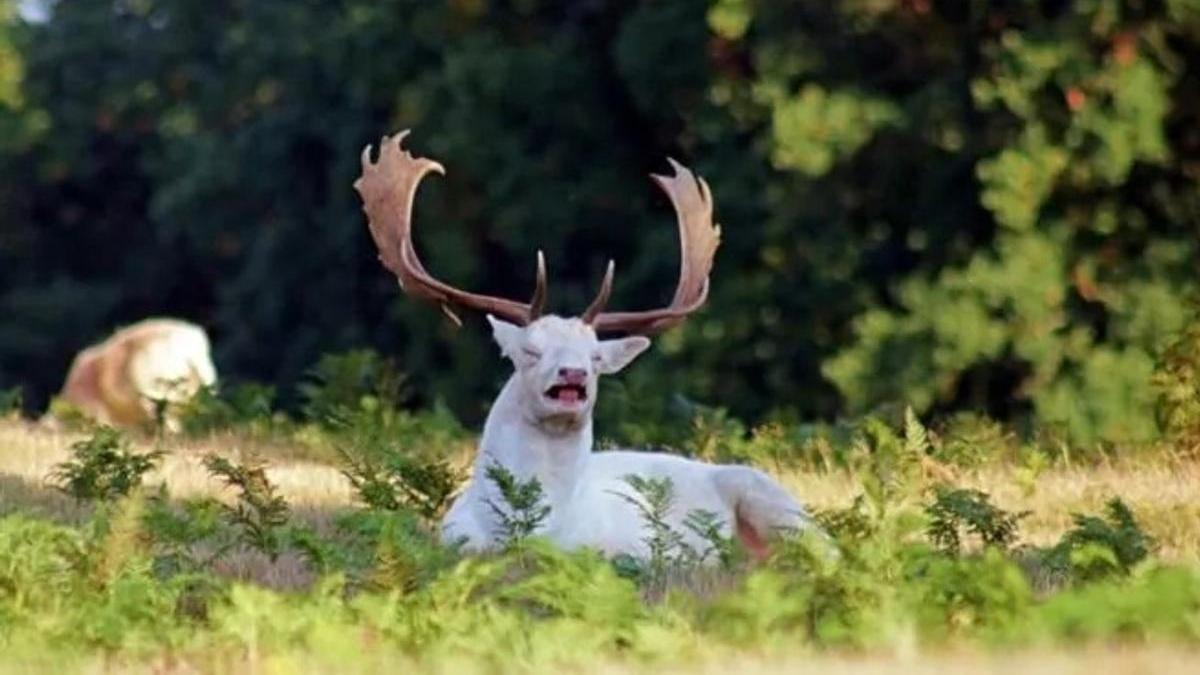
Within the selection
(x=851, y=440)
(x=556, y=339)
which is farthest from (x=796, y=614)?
(x=851, y=440)

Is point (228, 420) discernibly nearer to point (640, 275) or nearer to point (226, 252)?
point (640, 275)

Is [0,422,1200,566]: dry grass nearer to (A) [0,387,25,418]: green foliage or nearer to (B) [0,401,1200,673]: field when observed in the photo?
(B) [0,401,1200,673]: field

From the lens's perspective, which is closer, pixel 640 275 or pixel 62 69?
pixel 640 275

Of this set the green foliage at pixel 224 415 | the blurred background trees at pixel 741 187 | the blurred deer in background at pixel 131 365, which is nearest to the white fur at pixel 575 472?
the green foliage at pixel 224 415

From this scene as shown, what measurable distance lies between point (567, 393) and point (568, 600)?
326cm

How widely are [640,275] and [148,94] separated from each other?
1849cm

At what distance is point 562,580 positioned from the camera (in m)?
11.4

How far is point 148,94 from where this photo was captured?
52.8 meters

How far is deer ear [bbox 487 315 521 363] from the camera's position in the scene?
1459 centimetres

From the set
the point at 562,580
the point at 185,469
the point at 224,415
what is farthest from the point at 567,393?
the point at 224,415

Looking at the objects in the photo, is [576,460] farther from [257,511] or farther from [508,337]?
[257,511]

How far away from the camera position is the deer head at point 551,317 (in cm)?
1445

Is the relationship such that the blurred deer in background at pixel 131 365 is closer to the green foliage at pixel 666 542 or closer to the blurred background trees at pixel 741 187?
the blurred background trees at pixel 741 187

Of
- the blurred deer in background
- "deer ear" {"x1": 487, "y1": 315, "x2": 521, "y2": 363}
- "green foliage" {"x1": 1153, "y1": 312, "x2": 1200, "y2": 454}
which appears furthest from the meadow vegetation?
the blurred deer in background
